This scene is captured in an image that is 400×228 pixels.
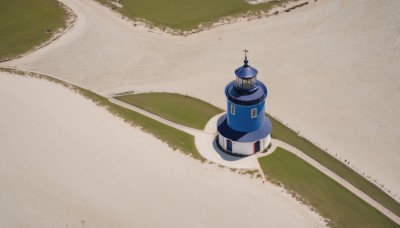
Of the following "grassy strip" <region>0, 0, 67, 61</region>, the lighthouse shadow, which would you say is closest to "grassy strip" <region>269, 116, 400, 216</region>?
the lighthouse shadow

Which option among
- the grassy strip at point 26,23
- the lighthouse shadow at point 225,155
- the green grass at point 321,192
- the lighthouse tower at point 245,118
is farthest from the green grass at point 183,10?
the green grass at point 321,192

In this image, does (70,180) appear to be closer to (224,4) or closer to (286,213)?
(286,213)

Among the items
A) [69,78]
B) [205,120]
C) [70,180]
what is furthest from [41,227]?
[69,78]

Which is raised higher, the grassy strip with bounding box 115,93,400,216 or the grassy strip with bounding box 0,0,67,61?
the grassy strip with bounding box 0,0,67,61

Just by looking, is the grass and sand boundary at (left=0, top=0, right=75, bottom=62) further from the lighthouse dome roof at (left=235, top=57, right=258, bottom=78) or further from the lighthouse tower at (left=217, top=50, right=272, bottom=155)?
the lighthouse dome roof at (left=235, top=57, right=258, bottom=78)

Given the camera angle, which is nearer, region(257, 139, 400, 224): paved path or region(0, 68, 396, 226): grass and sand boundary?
region(0, 68, 396, 226): grass and sand boundary

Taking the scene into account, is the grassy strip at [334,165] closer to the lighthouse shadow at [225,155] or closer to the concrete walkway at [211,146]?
the lighthouse shadow at [225,155]
